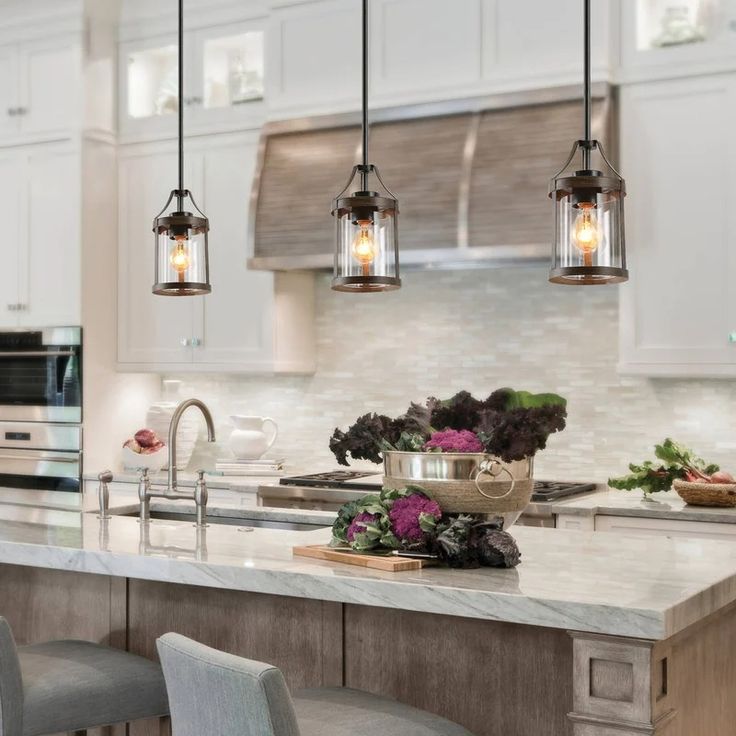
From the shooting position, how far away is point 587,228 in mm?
2420

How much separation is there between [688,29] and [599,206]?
2148 mm

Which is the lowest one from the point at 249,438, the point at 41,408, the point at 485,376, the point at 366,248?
the point at 249,438

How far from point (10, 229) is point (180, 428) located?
4.21 ft

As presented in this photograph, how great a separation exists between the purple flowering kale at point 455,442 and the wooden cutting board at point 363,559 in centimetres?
26

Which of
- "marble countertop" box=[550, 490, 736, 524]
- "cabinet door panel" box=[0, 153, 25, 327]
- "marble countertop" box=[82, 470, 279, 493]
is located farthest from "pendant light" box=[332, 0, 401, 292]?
"cabinet door panel" box=[0, 153, 25, 327]

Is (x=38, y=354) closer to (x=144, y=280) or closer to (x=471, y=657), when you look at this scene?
(x=144, y=280)

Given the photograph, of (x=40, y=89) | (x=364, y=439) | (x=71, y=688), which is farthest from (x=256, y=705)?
(x=40, y=89)

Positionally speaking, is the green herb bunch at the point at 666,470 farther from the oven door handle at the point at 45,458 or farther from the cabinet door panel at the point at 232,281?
the oven door handle at the point at 45,458

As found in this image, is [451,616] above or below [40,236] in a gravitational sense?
below

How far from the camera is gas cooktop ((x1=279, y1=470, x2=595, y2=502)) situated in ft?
13.6

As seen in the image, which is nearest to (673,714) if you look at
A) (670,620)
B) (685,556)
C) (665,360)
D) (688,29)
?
(670,620)

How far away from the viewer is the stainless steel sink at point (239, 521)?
3355 mm

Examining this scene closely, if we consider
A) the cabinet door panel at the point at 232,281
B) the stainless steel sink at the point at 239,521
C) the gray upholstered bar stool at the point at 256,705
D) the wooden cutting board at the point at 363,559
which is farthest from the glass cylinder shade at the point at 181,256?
the cabinet door panel at the point at 232,281

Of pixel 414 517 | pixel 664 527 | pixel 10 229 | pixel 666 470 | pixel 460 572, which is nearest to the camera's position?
pixel 460 572
